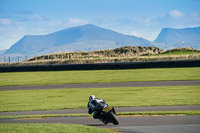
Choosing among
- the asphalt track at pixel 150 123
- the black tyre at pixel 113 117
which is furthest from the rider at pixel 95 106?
the black tyre at pixel 113 117

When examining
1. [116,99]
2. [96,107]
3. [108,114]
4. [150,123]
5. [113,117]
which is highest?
[96,107]

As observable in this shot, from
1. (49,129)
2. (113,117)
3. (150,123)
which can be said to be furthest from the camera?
(150,123)

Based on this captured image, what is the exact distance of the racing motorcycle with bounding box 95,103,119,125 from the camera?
1152cm

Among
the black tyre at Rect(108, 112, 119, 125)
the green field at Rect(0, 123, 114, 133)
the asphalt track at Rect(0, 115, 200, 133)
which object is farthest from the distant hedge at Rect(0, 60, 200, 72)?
the green field at Rect(0, 123, 114, 133)

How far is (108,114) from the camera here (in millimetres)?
11539

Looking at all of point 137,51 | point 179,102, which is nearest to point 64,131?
point 179,102

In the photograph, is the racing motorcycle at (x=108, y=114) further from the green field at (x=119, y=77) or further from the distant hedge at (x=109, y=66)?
the distant hedge at (x=109, y=66)

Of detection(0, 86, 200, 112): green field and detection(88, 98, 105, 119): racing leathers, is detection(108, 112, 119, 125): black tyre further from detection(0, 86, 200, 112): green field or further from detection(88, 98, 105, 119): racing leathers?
detection(0, 86, 200, 112): green field

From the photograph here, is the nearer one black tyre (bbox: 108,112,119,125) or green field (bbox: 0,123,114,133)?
green field (bbox: 0,123,114,133)

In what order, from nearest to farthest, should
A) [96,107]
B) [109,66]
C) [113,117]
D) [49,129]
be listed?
[49,129], [113,117], [96,107], [109,66]

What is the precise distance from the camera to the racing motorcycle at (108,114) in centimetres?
1152

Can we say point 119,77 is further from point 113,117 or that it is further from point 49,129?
point 49,129

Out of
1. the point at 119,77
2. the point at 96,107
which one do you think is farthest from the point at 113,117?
the point at 119,77

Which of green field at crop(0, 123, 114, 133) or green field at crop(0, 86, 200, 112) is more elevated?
green field at crop(0, 123, 114, 133)
